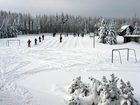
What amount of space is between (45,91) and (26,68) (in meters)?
7.32

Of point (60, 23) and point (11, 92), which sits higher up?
point (60, 23)

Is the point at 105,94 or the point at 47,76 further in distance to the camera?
the point at 47,76

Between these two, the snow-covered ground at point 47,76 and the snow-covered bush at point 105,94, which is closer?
the snow-covered bush at point 105,94

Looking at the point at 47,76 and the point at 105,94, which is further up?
the point at 105,94

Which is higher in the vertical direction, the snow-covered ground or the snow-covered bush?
the snow-covered bush

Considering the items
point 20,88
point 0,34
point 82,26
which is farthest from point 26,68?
point 82,26

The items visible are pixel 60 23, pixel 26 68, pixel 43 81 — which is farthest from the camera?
pixel 60 23

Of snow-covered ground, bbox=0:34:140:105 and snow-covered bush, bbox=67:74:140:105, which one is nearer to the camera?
snow-covered bush, bbox=67:74:140:105

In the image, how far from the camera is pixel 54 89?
46.0ft

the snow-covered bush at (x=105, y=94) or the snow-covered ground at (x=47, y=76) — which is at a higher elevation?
the snow-covered bush at (x=105, y=94)

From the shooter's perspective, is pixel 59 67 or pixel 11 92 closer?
pixel 11 92

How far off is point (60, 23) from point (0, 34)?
66.9 m

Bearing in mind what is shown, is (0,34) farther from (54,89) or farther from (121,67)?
(54,89)

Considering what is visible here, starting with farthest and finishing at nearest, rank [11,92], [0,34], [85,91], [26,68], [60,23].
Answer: [60,23] → [0,34] → [26,68] → [11,92] → [85,91]
